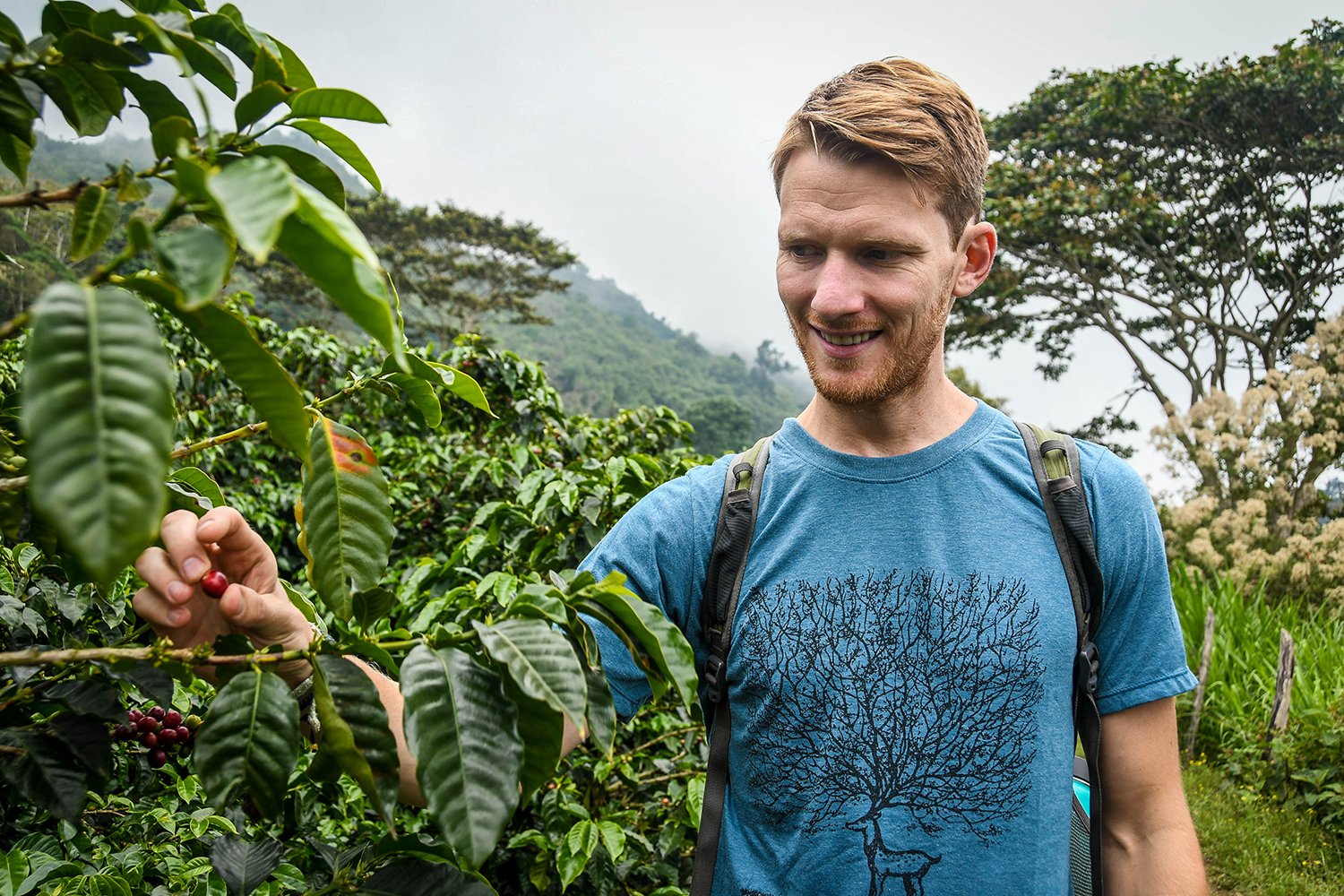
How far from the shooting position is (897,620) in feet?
4.42

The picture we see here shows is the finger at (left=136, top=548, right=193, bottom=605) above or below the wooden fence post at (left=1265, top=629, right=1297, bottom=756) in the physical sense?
above

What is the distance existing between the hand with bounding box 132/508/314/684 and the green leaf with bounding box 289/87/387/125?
1.10 feet

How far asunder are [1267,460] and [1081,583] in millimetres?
9950

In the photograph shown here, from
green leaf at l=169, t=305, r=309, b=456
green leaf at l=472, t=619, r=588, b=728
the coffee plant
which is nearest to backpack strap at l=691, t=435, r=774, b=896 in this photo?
the coffee plant

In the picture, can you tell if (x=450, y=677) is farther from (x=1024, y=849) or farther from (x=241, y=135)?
(x=1024, y=849)

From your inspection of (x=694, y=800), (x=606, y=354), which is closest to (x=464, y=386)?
(x=694, y=800)

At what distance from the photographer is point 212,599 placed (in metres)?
0.78

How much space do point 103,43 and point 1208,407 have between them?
11.1 metres

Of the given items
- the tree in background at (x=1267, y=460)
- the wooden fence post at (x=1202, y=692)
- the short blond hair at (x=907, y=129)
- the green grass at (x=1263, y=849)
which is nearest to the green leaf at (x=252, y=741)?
the short blond hair at (x=907, y=129)

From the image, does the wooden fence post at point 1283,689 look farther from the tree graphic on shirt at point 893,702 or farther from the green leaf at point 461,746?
the green leaf at point 461,746

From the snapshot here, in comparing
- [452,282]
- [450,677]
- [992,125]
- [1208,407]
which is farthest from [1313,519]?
[452,282]

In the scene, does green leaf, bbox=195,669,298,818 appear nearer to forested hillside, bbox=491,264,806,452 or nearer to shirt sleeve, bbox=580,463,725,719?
shirt sleeve, bbox=580,463,725,719

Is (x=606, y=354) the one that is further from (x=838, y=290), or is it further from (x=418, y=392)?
(x=418, y=392)

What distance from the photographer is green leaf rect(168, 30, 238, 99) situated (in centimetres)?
65
